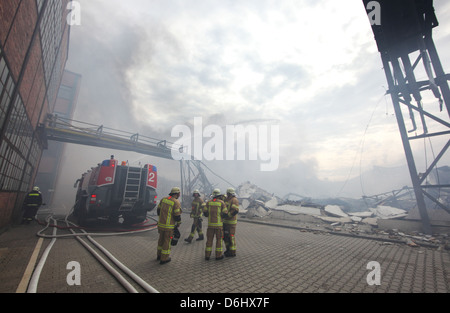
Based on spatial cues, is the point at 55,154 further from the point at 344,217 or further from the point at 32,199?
the point at 344,217

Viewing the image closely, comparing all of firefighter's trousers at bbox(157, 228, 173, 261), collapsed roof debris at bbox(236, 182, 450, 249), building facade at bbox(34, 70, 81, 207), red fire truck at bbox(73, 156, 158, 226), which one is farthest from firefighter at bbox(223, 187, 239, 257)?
building facade at bbox(34, 70, 81, 207)

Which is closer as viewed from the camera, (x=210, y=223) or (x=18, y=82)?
(x=210, y=223)

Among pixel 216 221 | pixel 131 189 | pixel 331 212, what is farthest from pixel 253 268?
pixel 331 212

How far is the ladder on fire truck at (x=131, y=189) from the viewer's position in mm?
8164

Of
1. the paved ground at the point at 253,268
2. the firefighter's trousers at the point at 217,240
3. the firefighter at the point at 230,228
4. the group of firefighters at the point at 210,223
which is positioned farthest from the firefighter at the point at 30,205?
the firefighter at the point at 230,228

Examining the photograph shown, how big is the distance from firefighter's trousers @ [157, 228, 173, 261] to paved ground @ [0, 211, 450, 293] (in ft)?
0.64

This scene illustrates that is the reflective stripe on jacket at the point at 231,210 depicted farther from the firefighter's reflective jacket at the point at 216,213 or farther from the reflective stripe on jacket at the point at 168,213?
the reflective stripe on jacket at the point at 168,213

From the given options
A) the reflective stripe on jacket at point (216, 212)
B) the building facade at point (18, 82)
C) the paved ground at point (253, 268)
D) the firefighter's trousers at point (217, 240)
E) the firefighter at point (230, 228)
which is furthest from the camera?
the building facade at point (18, 82)

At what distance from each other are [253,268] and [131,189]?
6592 millimetres

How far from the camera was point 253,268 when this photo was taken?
397 centimetres

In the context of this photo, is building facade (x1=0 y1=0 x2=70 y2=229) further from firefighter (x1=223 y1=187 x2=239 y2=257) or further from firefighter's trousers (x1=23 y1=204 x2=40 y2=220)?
firefighter (x1=223 y1=187 x2=239 y2=257)

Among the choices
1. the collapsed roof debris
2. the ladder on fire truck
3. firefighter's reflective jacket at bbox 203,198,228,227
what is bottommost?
the collapsed roof debris

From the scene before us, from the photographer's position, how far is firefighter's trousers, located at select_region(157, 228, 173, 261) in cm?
410
